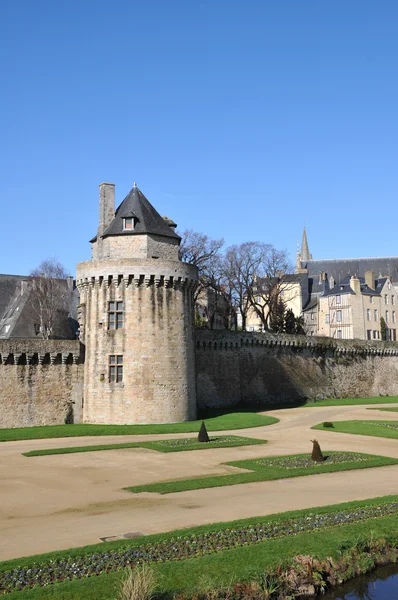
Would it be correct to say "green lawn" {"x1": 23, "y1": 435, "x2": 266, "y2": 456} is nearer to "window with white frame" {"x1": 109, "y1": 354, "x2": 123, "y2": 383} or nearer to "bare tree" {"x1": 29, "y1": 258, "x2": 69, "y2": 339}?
"window with white frame" {"x1": 109, "y1": 354, "x2": 123, "y2": 383}

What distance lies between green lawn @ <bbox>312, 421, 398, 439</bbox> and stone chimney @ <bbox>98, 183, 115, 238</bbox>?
16.4m

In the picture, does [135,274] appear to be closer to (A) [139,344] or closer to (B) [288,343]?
(A) [139,344]

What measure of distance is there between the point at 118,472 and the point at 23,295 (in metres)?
39.4

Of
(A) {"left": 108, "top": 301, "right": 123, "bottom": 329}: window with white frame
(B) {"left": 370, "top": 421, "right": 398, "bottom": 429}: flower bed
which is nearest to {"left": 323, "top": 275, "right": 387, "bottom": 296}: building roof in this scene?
(B) {"left": 370, "top": 421, "right": 398, "bottom": 429}: flower bed

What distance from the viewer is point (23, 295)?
55438 millimetres

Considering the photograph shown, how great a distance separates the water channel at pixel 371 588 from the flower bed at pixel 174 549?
1.35m

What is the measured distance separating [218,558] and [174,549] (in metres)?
0.84

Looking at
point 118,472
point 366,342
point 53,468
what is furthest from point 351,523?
point 366,342

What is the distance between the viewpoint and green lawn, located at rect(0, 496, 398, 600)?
9359 mm

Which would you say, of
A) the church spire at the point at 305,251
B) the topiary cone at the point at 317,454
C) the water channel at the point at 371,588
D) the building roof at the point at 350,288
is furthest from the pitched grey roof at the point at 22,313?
the church spire at the point at 305,251

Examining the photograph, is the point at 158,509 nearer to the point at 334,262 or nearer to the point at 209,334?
the point at 209,334

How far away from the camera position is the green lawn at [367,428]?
27916 millimetres

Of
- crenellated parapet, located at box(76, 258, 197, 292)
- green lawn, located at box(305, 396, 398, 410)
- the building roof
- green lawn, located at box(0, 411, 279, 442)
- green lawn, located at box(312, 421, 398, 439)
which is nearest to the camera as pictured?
green lawn, located at box(0, 411, 279, 442)

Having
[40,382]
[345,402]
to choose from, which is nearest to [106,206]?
[40,382]
